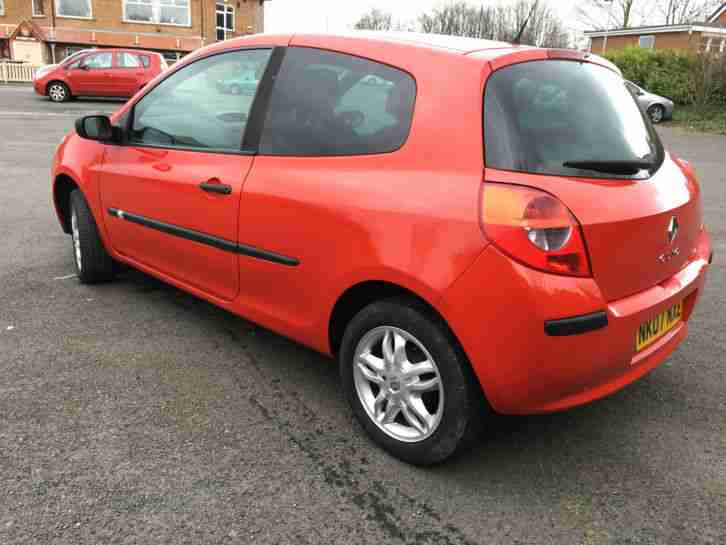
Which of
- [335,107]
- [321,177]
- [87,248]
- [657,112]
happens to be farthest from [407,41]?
[657,112]

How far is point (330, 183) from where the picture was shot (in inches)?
108

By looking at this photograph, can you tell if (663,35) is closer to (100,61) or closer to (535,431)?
(100,61)

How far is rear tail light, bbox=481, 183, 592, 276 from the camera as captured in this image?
2.21m

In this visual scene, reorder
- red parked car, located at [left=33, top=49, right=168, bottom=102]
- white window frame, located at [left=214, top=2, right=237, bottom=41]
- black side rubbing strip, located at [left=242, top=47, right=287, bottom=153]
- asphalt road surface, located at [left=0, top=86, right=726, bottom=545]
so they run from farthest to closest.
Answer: white window frame, located at [left=214, top=2, right=237, bottom=41] → red parked car, located at [left=33, top=49, right=168, bottom=102] → black side rubbing strip, located at [left=242, top=47, right=287, bottom=153] → asphalt road surface, located at [left=0, top=86, right=726, bottom=545]

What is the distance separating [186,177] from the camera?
3.41 m

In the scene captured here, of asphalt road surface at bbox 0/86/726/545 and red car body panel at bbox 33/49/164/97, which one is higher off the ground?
red car body panel at bbox 33/49/164/97

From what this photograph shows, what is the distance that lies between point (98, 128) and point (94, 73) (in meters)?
19.1

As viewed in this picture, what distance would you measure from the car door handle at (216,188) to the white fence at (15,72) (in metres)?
34.6

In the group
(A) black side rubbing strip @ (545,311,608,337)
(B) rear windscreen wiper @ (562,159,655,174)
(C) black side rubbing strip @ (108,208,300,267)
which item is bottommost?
(C) black side rubbing strip @ (108,208,300,267)

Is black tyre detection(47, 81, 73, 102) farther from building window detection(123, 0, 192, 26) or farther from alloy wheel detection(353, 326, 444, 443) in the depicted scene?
building window detection(123, 0, 192, 26)

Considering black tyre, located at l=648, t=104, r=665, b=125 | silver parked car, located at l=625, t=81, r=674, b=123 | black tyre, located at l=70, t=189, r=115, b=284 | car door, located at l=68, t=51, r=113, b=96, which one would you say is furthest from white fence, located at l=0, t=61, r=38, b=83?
black tyre, located at l=70, t=189, r=115, b=284

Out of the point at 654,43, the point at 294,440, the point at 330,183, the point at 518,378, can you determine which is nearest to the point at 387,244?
the point at 330,183

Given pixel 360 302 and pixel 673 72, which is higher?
pixel 673 72

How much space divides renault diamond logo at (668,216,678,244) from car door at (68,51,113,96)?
69.7ft
